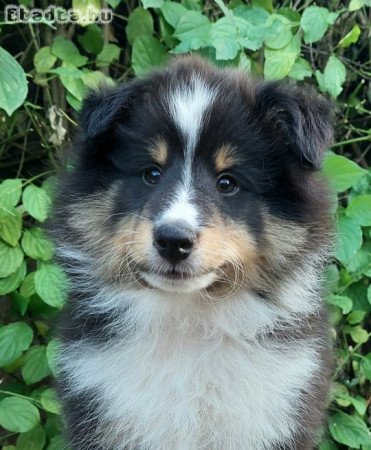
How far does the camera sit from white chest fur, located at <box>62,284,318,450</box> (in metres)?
3.17

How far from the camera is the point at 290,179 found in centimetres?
314

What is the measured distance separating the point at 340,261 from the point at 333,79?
0.95 m

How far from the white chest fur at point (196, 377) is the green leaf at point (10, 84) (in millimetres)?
963

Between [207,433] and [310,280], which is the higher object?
[310,280]

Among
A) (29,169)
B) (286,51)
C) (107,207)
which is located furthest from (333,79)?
(29,169)

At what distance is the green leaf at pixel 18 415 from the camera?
3949mm

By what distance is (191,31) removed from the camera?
4031 mm

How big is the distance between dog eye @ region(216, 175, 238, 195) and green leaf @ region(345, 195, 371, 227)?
127 cm

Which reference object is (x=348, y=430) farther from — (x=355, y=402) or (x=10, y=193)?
(x=10, y=193)

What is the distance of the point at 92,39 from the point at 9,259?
4.31 feet

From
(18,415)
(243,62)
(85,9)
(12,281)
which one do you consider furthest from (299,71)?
(18,415)

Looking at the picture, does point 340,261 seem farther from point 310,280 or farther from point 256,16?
point 256,16

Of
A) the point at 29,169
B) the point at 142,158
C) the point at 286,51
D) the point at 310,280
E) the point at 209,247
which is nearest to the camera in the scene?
the point at 209,247

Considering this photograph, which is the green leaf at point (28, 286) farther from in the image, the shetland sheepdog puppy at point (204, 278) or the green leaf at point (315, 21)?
the green leaf at point (315, 21)
